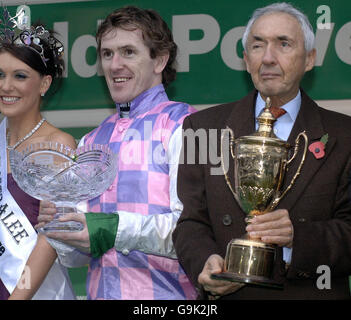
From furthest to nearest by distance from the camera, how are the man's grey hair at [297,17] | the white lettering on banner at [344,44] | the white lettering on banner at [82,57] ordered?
the white lettering on banner at [82,57], the white lettering on banner at [344,44], the man's grey hair at [297,17]

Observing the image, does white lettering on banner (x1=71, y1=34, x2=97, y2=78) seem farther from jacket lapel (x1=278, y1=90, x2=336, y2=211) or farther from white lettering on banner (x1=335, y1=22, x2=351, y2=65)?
jacket lapel (x1=278, y1=90, x2=336, y2=211)

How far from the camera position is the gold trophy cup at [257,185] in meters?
2.20

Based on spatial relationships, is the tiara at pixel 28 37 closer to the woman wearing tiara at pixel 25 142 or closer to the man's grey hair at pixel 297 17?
the woman wearing tiara at pixel 25 142

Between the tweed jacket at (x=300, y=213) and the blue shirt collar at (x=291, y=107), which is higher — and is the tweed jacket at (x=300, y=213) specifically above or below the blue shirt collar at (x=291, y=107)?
below

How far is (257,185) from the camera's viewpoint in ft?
7.40

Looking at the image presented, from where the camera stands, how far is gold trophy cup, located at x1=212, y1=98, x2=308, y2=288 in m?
2.20

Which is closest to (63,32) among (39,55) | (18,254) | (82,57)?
(82,57)

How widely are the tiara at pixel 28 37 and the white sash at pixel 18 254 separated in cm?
54

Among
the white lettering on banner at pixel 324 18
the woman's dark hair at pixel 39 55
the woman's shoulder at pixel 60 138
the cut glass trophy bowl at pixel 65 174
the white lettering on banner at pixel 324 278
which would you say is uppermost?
the white lettering on banner at pixel 324 18

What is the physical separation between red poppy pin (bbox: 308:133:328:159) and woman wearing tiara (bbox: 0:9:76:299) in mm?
981

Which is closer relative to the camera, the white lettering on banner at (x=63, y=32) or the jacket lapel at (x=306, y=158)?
the jacket lapel at (x=306, y=158)

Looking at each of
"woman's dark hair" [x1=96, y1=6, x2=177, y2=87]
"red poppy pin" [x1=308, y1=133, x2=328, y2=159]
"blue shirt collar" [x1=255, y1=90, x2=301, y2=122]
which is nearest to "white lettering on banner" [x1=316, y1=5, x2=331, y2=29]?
"woman's dark hair" [x1=96, y1=6, x2=177, y2=87]

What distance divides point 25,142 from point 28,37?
1.27 feet

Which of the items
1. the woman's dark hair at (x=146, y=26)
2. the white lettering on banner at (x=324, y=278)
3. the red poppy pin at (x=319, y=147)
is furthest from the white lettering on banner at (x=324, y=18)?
the white lettering on banner at (x=324, y=278)
